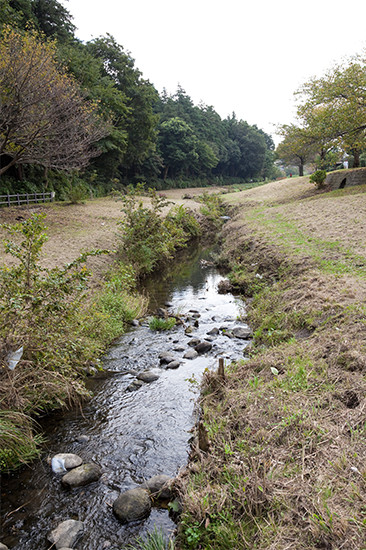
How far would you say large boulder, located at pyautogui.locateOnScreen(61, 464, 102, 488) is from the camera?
3.70 meters

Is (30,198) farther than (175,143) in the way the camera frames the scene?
No

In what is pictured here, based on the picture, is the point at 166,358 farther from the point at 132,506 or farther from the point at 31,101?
the point at 31,101

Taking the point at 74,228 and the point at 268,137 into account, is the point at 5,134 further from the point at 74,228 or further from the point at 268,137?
the point at 268,137

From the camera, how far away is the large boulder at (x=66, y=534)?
3.04m

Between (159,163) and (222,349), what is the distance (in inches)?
1749

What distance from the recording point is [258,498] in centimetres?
282

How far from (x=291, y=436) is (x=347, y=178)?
23.7m

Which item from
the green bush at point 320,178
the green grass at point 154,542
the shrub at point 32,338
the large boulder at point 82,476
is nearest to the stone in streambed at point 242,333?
the shrub at point 32,338

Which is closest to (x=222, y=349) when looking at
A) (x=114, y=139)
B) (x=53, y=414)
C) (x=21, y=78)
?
(x=53, y=414)

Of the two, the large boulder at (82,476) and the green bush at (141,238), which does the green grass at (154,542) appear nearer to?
the large boulder at (82,476)

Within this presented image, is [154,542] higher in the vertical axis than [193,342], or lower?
higher

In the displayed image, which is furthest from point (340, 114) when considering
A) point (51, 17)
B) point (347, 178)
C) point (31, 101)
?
point (51, 17)

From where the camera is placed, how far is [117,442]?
14.5 ft

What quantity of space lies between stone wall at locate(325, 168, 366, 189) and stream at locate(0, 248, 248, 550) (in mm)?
18847
